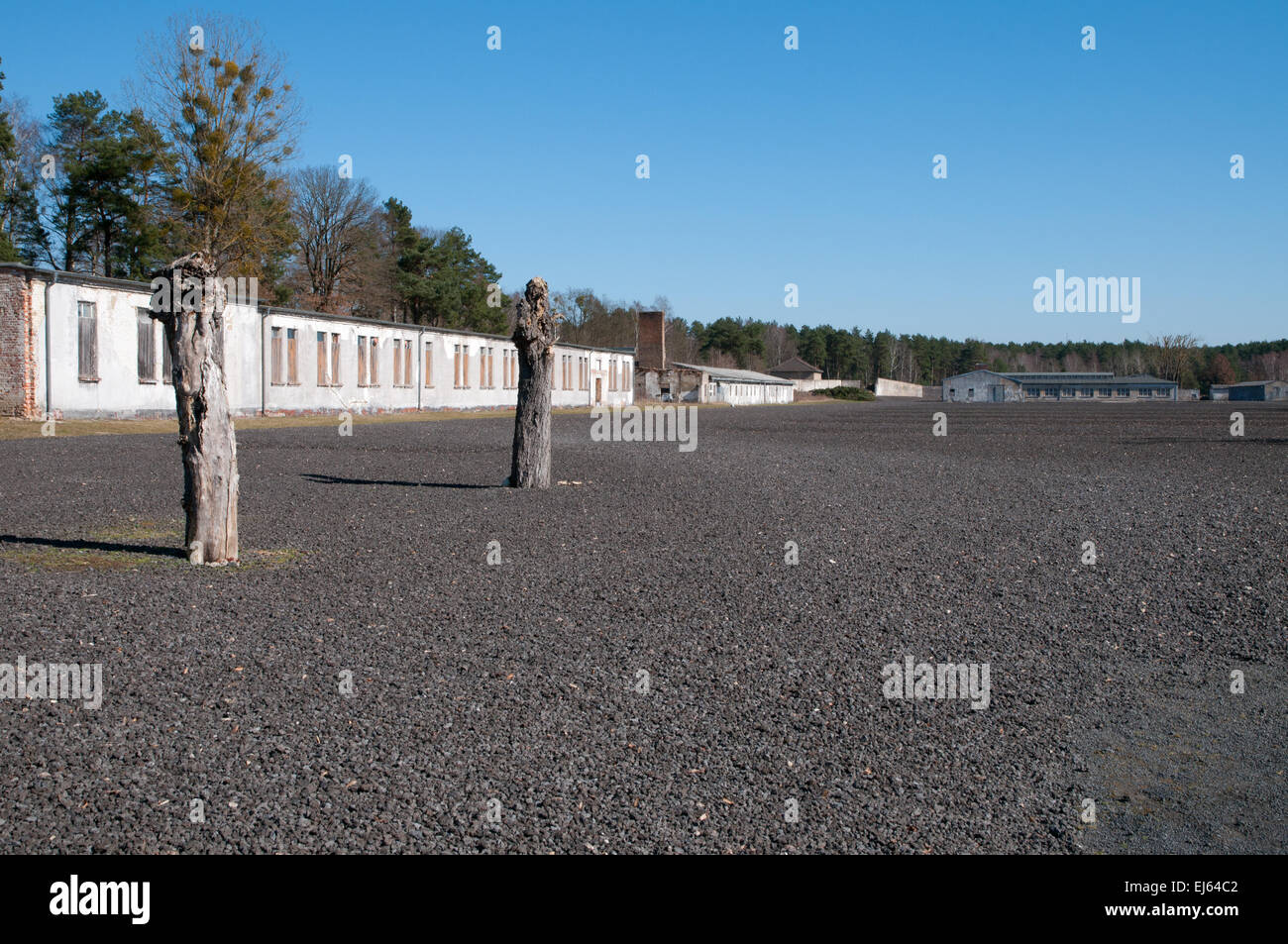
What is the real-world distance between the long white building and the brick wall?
0.03 meters

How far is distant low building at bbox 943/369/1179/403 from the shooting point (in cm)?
13875

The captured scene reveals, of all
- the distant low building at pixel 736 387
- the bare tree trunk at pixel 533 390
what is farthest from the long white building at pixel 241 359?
the distant low building at pixel 736 387

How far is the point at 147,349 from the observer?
1201 inches

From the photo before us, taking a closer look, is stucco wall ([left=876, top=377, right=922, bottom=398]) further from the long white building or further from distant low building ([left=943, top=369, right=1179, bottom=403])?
the long white building

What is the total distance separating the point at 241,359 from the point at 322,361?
5005 mm

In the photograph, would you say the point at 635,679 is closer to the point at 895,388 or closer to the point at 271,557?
the point at 271,557

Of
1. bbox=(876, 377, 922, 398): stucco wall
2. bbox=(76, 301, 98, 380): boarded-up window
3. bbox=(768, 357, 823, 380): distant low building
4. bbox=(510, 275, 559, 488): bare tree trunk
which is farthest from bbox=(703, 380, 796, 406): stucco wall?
bbox=(510, 275, 559, 488): bare tree trunk

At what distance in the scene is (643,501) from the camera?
1295 centimetres

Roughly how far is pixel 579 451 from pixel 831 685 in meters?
16.8

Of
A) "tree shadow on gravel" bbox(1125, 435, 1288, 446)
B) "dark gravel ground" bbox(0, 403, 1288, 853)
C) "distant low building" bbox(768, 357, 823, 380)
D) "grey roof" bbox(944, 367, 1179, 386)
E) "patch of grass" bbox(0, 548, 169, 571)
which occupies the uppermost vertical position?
"distant low building" bbox(768, 357, 823, 380)

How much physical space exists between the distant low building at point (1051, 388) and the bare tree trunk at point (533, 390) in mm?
134651

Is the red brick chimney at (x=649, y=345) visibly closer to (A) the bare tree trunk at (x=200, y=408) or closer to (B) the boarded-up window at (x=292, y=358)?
(B) the boarded-up window at (x=292, y=358)

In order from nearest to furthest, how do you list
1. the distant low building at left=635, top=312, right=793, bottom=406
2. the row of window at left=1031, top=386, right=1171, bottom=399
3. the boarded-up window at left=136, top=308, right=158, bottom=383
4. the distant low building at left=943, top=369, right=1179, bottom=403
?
1. the boarded-up window at left=136, top=308, right=158, bottom=383
2. the distant low building at left=635, top=312, right=793, bottom=406
3. the row of window at left=1031, top=386, right=1171, bottom=399
4. the distant low building at left=943, top=369, right=1179, bottom=403
